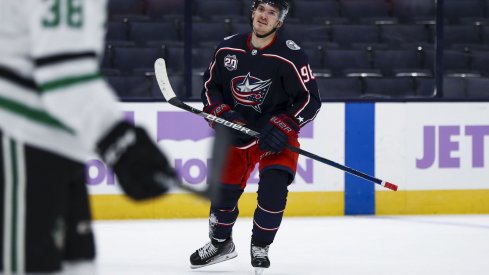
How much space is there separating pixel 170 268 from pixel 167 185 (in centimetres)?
290

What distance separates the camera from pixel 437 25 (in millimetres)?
6246

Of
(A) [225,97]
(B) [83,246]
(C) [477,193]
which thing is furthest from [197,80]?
(B) [83,246]

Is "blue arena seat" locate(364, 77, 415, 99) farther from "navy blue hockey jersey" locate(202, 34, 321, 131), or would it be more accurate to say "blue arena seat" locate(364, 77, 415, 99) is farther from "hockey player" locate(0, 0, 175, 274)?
"hockey player" locate(0, 0, 175, 274)

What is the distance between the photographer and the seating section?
7020mm

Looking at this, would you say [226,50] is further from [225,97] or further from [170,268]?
[170,268]

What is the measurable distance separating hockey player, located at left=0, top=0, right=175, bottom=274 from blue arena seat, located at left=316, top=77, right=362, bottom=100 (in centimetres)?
552

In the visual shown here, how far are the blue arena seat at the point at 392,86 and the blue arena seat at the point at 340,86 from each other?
0.13 meters

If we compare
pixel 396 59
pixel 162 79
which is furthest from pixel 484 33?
pixel 162 79

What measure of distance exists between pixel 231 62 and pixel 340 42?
12.2 ft

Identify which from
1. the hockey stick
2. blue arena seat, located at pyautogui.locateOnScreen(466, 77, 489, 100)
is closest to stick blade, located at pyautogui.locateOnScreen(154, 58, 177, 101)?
the hockey stick

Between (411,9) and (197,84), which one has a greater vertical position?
(411,9)

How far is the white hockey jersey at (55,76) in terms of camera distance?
1.35 metres

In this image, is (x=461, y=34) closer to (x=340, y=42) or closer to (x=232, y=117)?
(x=340, y=42)

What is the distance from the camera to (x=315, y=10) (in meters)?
8.05
